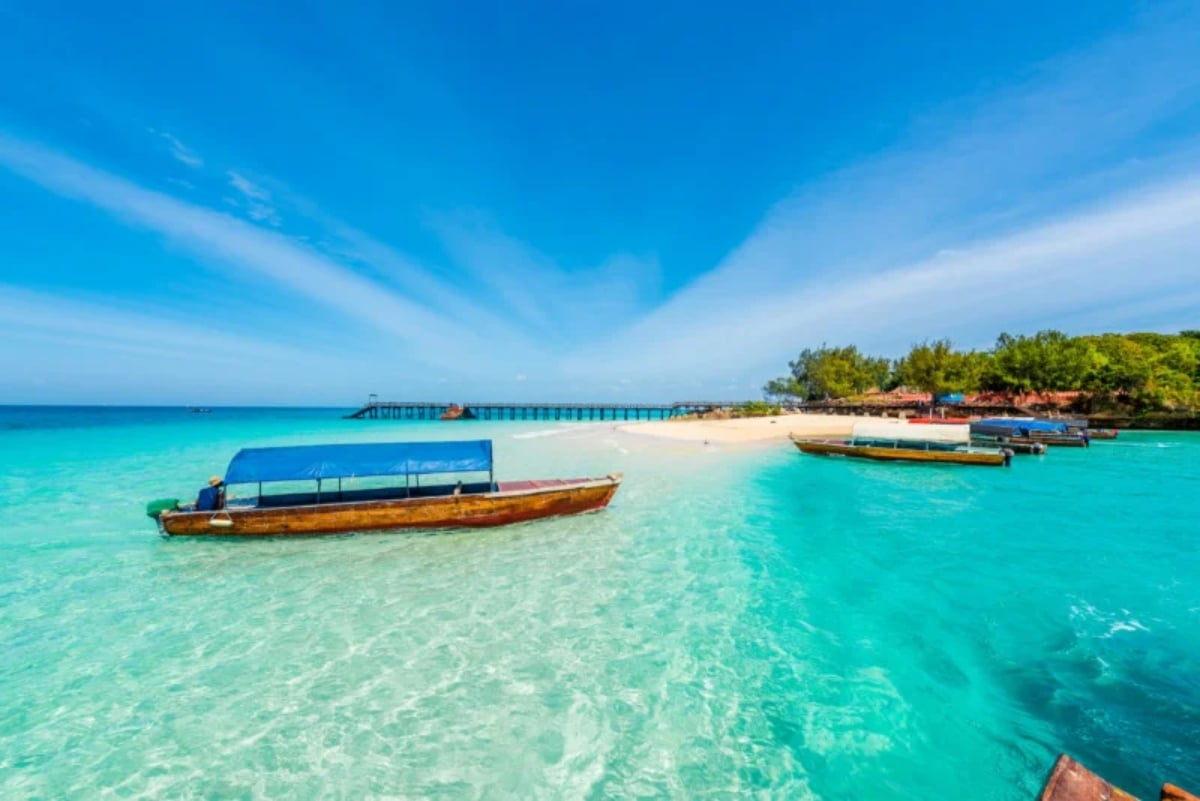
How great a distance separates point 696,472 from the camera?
29453mm

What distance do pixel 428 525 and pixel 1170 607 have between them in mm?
19809

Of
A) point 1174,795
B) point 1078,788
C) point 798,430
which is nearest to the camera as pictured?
point 1174,795

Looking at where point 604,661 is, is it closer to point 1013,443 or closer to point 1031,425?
point 1013,443

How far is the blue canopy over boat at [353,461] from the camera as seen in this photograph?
1558 cm

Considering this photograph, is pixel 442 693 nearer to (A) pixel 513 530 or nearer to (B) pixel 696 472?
(A) pixel 513 530

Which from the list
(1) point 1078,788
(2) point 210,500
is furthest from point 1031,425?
(2) point 210,500

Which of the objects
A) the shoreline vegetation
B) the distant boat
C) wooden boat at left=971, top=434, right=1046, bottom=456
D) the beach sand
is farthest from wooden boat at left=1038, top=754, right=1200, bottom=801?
the shoreline vegetation

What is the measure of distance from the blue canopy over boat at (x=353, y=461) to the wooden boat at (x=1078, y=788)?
14.8m

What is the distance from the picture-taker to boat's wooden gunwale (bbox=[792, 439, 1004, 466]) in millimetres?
31516

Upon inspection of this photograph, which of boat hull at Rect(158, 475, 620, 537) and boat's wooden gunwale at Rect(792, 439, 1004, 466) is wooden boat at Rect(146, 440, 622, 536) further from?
boat's wooden gunwale at Rect(792, 439, 1004, 466)

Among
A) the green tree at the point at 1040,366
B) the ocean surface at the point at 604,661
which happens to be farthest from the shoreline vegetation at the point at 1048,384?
the ocean surface at the point at 604,661

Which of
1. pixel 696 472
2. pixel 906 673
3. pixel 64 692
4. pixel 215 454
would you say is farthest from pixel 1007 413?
pixel 215 454

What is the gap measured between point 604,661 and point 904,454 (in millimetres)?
32047

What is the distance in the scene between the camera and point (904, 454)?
33.0 m
